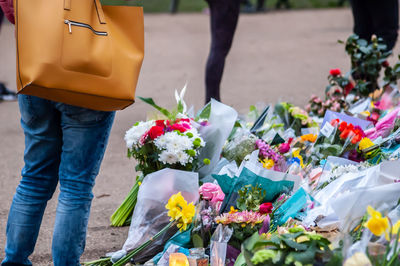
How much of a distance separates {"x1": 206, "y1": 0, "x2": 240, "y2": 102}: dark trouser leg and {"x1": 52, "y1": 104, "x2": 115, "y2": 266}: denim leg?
86.6 inches

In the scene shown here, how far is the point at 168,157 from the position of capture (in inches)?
108

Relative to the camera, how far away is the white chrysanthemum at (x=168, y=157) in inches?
108

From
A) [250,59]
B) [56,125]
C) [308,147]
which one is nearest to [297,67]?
[250,59]

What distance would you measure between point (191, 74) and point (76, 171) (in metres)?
4.99

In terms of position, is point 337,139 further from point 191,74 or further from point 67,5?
point 191,74

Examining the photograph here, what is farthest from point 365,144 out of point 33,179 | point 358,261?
point 33,179

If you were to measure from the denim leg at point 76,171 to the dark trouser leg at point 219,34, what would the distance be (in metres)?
2.20

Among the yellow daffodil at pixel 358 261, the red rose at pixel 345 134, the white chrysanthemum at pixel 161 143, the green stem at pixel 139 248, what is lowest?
the green stem at pixel 139 248

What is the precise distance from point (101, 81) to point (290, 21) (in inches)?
401

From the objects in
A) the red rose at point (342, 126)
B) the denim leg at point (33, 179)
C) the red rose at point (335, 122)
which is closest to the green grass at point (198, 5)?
the red rose at point (335, 122)

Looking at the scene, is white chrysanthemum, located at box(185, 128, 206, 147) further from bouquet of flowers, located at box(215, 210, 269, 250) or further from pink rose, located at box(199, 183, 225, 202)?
bouquet of flowers, located at box(215, 210, 269, 250)

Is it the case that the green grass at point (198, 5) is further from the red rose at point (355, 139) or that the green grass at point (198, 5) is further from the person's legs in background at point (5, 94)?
the red rose at point (355, 139)

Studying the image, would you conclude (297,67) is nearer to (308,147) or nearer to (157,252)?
(308,147)

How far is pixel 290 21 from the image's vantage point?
469 inches
